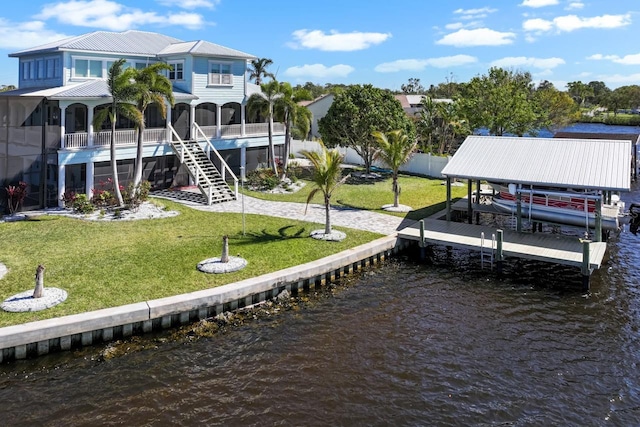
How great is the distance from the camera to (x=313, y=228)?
22.5 metres

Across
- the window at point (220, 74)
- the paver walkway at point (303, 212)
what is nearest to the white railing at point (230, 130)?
the window at point (220, 74)

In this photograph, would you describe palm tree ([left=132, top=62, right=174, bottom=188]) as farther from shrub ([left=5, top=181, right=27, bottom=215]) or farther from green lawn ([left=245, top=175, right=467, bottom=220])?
green lawn ([left=245, top=175, right=467, bottom=220])

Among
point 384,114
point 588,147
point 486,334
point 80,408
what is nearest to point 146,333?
point 80,408

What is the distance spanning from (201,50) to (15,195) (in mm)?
14328

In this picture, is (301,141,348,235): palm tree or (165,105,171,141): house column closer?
(301,141,348,235): palm tree

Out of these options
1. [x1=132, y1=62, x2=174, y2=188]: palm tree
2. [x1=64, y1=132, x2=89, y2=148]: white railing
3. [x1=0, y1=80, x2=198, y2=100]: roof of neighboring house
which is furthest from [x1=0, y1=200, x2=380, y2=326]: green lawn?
[x1=0, y1=80, x2=198, y2=100]: roof of neighboring house

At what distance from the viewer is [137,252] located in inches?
720

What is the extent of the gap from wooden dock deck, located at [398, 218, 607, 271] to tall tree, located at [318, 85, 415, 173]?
1478 cm

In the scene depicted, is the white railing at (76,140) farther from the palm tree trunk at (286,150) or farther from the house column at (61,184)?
the palm tree trunk at (286,150)

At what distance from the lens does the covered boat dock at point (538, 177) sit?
18.6 m

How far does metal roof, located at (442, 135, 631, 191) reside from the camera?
19141 millimetres

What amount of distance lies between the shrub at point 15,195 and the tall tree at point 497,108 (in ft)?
122

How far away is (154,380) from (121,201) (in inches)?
A: 591

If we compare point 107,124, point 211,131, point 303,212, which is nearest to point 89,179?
point 107,124
